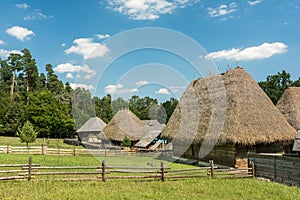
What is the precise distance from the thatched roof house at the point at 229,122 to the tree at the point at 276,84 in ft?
112

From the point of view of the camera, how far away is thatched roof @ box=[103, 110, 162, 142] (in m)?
36.8

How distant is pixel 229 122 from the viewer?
17828mm

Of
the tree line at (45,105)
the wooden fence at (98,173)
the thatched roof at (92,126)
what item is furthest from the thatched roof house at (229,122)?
the thatched roof at (92,126)

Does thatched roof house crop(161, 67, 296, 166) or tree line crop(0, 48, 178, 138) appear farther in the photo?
tree line crop(0, 48, 178, 138)

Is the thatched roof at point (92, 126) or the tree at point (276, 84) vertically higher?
the tree at point (276, 84)

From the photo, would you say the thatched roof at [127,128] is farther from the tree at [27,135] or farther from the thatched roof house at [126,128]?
the tree at [27,135]

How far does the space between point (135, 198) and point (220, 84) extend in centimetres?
1471

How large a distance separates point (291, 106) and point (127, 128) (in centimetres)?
2092

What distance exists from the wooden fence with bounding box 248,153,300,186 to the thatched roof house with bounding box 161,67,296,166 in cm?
239

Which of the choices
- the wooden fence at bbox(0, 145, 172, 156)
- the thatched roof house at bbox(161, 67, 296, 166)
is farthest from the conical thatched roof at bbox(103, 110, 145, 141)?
the thatched roof house at bbox(161, 67, 296, 166)

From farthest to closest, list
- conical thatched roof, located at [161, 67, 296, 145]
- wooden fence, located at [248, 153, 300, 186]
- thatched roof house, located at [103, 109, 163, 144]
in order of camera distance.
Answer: thatched roof house, located at [103, 109, 163, 144] < conical thatched roof, located at [161, 67, 296, 145] < wooden fence, located at [248, 153, 300, 186]

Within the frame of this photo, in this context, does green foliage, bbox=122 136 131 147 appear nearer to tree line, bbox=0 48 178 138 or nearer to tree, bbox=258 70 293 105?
tree line, bbox=0 48 178 138

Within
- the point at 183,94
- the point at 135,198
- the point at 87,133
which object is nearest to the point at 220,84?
the point at 183,94

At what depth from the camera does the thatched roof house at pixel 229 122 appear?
1728cm
